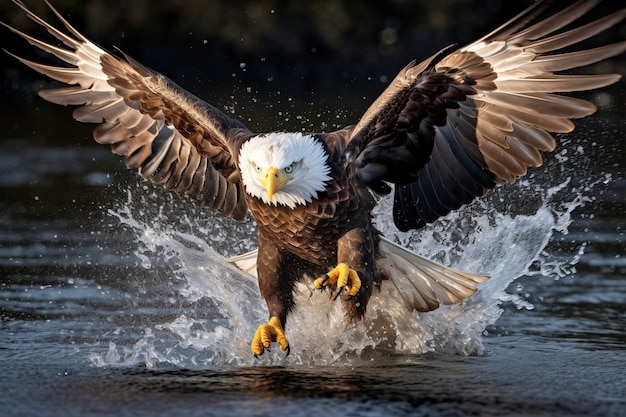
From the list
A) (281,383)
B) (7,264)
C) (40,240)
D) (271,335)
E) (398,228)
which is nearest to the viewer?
(281,383)

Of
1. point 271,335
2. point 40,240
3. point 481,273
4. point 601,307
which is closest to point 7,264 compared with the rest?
point 40,240

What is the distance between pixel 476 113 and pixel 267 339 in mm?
1578

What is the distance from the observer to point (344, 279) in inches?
240

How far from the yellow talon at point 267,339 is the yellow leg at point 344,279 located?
0.41 metres

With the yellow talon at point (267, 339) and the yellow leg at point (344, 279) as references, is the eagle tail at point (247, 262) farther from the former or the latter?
the yellow leg at point (344, 279)

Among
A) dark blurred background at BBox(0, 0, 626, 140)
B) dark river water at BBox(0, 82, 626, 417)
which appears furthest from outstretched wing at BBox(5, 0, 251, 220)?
dark blurred background at BBox(0, 0, 626, 140)

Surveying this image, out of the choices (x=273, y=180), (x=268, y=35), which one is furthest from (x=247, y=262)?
(x=268, y=35)

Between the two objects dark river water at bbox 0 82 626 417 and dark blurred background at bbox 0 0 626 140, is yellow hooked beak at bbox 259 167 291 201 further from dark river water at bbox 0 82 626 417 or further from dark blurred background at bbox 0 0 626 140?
dark blurred background at bbox 0 0 626 140

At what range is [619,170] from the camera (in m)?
11.2

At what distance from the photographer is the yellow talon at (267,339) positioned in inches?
247

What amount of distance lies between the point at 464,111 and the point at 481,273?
1.17 metres

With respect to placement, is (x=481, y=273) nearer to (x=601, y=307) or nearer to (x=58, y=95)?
(x=601, y=307)

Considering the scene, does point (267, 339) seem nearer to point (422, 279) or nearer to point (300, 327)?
point (300, 327)

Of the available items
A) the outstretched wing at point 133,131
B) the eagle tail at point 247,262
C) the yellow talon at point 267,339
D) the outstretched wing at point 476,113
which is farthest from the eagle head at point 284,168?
the outstretched wing at point 133,131
